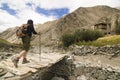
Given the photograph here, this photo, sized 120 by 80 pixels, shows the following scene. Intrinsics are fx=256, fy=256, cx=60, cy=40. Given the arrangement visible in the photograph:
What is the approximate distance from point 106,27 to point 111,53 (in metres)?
67.1

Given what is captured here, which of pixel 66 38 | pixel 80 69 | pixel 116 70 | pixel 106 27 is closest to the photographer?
pixel 116 70

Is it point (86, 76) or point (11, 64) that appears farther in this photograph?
point (86, 76)

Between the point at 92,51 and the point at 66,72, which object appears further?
the point at 92,51

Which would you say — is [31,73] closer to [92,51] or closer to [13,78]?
[13,78]

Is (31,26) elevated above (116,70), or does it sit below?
above

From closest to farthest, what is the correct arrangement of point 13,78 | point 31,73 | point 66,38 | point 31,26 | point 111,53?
point 13,78
point 31,73
point 31,26
point 111,53
point 66,38

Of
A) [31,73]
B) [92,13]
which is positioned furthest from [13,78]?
[92,13]

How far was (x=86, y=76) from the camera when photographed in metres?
16.9

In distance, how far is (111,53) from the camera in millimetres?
24312

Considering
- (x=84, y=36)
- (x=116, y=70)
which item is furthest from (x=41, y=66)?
(x=84, y=36)

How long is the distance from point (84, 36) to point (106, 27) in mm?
38374

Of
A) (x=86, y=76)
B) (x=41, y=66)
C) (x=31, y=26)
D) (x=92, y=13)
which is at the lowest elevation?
(x=86, y=76)

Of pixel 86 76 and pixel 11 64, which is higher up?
pixel 11 64

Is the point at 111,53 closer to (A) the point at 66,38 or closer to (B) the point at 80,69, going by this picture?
(B) the point at 80,69
